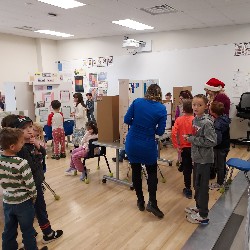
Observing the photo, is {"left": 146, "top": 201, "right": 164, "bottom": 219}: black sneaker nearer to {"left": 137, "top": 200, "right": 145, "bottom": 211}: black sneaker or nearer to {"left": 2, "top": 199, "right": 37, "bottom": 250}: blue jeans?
{"left": 137, "top": 200, "right": 145, "bottom": 211}: black sneaker

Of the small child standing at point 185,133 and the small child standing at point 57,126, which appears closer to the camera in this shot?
the small child standing at point 185,133

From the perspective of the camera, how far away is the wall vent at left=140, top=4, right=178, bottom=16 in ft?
16.0

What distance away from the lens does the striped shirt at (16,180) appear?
1.94m

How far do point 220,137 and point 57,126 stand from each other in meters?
Result: 3.16

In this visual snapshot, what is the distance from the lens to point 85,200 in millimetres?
3527

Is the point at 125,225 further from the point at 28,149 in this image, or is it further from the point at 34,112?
the point at 34,112

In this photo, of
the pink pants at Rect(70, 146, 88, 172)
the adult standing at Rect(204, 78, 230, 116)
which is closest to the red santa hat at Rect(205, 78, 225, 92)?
the adult standing at Rect(204, 78, 230, 116)

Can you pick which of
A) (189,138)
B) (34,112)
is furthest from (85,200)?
(34,112)

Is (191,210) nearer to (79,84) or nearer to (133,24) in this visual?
(133,24)

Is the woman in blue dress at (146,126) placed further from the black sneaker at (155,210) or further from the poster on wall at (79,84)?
the poster on wall at (79,84)

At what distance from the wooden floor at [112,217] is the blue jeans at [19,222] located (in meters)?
0.46

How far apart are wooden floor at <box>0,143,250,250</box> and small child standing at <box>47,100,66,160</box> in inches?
43.4

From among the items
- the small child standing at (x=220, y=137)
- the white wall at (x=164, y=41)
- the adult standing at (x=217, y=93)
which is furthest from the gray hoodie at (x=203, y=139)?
the white wall at (x=164, y=41)

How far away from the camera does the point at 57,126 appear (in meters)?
5.34
